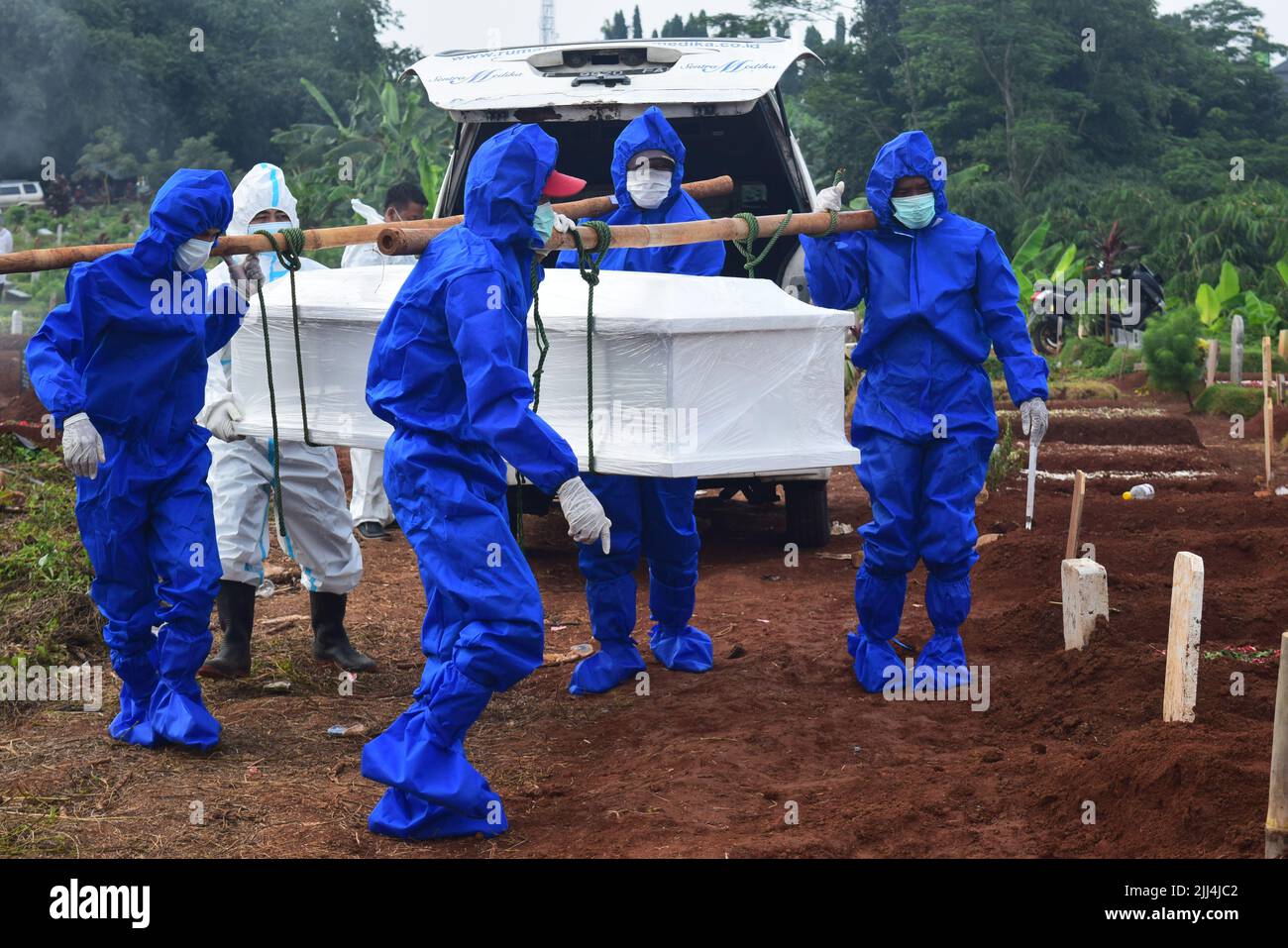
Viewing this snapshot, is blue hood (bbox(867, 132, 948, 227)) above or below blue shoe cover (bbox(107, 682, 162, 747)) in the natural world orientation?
above

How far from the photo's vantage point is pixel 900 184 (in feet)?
18.7

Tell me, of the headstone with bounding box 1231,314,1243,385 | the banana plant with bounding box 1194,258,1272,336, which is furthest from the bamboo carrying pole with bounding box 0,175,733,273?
the banana plant with bounding box 1194,258,1272,336

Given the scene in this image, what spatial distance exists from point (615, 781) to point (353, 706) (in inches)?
54.1

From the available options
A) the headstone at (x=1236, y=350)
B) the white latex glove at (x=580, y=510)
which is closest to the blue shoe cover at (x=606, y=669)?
the white latex glove at (x=580, y=510)

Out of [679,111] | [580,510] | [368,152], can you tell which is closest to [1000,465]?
[679,111]

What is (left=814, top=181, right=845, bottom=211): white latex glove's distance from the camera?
579cm

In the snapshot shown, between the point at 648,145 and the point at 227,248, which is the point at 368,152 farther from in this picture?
the point at 227,248

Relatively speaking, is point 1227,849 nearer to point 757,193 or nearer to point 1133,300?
point 757,193

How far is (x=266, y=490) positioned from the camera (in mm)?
6027

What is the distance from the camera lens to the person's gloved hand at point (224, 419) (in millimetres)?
5641

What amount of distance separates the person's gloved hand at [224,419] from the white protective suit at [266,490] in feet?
0.38

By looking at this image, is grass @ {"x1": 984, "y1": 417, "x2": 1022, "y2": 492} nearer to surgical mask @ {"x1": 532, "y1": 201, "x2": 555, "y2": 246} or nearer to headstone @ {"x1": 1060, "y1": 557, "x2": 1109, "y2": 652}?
headstone @ {"x1": 1060, "y1": 557, "x2": 1109, "y2": 652}

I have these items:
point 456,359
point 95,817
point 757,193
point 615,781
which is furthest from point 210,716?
point 757,193

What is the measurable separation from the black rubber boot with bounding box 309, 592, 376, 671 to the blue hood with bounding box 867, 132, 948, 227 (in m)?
2.72
